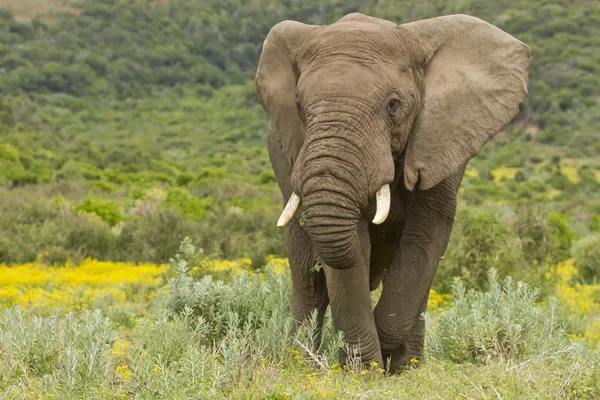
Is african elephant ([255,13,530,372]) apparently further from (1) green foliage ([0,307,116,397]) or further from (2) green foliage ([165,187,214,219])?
(2) green foliage ([165,187,214,219])

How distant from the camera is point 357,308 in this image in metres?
5.40

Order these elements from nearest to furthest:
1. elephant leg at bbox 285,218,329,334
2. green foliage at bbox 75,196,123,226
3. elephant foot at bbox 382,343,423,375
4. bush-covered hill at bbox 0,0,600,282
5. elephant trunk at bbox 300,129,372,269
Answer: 1. elephant trunk at bbox 300,129,372,269
2. elephant foot at bbox 382,343,423,375
3. elephant leg at bbox 285,218,329,334
4. bush-covered hill at bbox 0,0,600,282
5. green foliage at bbox 75,196,123,226

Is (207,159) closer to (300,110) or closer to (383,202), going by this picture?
(300,110)

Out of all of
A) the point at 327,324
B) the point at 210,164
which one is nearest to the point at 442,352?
the point at 327,324

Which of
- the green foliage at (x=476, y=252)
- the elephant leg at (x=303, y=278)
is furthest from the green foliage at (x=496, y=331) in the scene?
the green foliage at (x=476, y=252)

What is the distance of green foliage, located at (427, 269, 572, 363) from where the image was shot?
563 centimetres

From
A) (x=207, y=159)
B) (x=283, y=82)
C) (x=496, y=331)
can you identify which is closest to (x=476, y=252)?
(x=496, y=331)

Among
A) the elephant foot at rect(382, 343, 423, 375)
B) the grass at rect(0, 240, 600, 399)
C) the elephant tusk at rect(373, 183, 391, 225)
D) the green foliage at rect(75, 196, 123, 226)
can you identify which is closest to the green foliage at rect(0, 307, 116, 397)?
the grass at rect(0, 240, 600, 399)

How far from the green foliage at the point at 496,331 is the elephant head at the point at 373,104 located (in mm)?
971

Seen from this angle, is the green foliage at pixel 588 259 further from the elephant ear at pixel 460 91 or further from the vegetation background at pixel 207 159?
the elephant ear at pixel 460 91

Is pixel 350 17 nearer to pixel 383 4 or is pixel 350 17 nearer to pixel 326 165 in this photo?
pixel 326 165

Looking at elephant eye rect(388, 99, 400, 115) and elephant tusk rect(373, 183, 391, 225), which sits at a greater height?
elephant eye rect(388, 99, 400, 115)

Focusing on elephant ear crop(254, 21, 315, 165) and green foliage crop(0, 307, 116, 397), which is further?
elephant ear crop(254, 21, 315, 165)

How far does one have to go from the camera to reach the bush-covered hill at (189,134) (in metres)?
16.8
